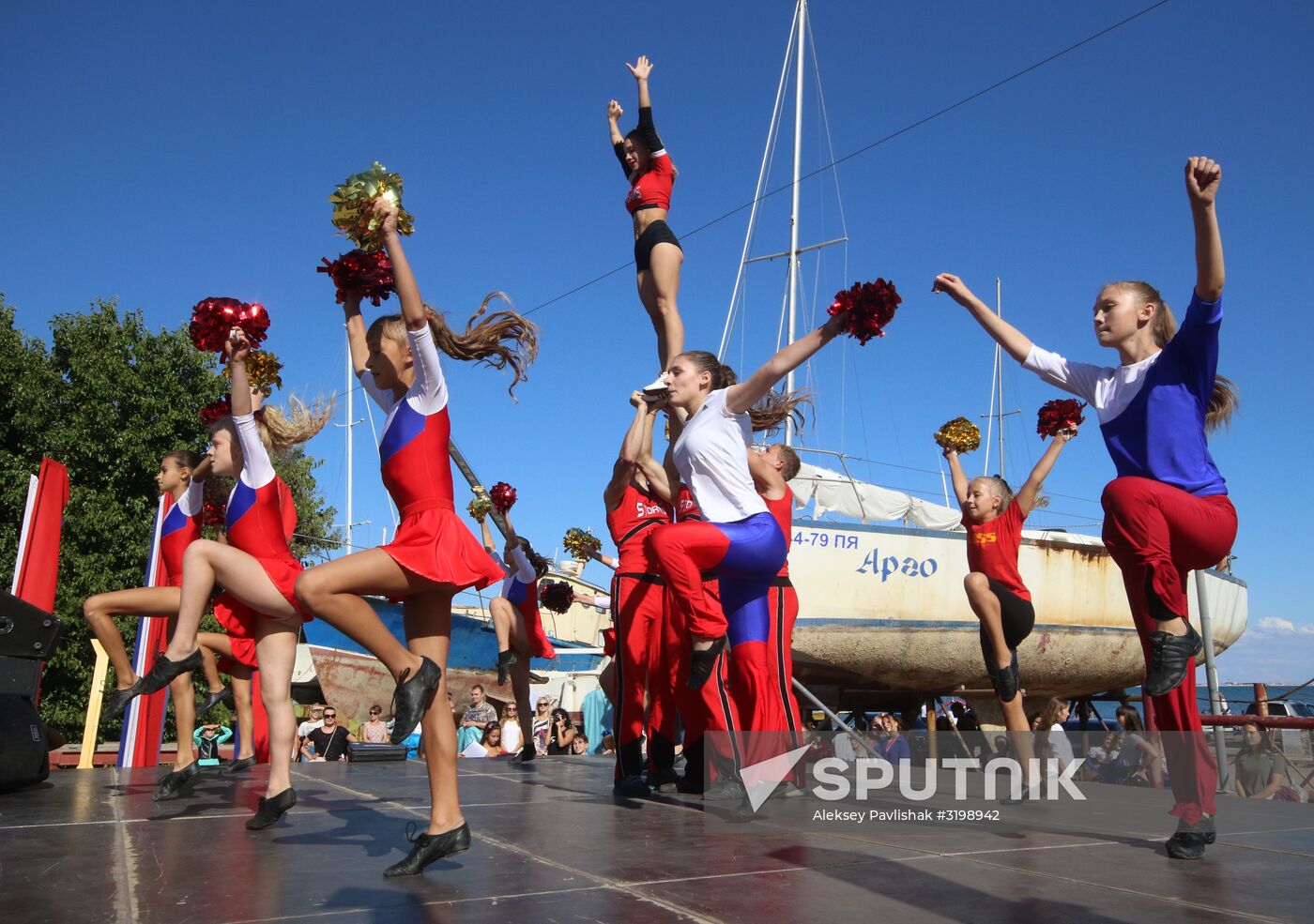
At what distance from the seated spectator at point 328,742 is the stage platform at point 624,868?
839 centimetres

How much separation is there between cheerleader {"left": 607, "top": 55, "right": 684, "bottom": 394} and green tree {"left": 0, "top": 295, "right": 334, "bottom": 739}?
45.1 feet

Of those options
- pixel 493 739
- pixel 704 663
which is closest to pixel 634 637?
pixel 704 663

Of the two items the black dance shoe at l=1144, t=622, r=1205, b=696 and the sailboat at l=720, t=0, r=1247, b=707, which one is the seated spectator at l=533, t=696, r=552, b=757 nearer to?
the sailboat at l=720, t=0, r=1247, b=707

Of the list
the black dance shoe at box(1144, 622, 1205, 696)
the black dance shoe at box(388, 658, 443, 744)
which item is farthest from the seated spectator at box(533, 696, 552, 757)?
the black dance shoe at box(1144, 622, 1205, 696)

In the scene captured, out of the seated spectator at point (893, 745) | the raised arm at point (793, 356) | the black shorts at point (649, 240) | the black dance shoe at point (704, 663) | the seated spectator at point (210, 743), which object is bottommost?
the seated spectator at point (210, 743)

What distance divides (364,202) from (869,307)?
1.86 meters

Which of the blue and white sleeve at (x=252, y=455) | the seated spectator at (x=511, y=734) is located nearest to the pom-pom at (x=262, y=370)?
the blue and white sleeve at (x=252, y=455)

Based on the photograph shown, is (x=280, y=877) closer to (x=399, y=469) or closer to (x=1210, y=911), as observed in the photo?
(x=399, y=469)

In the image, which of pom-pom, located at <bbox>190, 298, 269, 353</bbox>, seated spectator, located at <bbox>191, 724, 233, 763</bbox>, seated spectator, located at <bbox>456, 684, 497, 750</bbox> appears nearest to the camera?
pom-pom, located at <bbox>190, 298, 269, 353</bbox>

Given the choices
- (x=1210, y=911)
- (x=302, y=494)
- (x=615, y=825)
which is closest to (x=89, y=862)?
(x=615, y=825)

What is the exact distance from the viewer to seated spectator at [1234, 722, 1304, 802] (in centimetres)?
939

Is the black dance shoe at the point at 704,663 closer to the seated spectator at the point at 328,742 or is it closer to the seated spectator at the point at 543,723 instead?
the seated spectator at the point at 543,723

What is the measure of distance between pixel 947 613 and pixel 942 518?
A: 5.70 feet

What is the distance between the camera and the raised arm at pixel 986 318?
3945 millimetres
